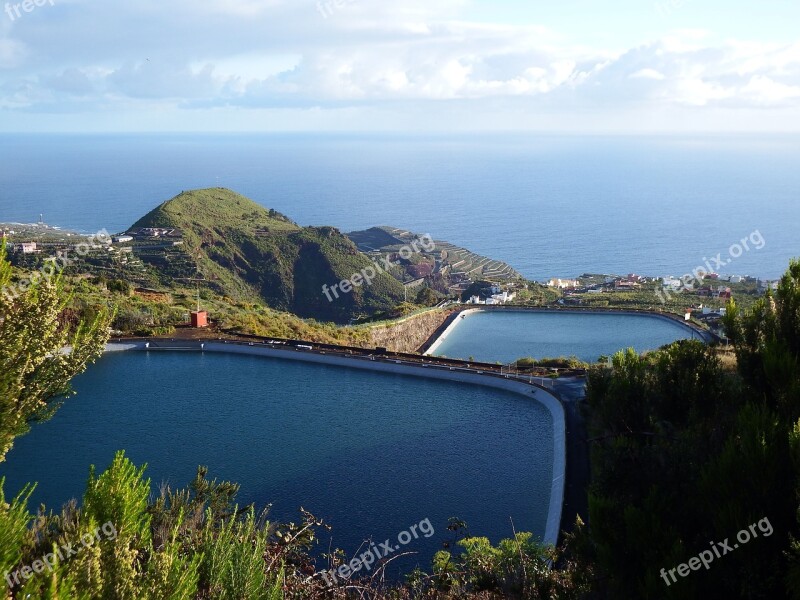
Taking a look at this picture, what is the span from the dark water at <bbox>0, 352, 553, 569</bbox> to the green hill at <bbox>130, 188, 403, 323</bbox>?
23.5 metres

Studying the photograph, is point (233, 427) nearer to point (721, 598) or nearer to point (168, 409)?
point (168, 409)

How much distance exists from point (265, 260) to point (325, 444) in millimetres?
34769

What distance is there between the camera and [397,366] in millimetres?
18438

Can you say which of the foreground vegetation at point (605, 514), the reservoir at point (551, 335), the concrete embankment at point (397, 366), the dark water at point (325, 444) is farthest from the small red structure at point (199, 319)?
the foreground vegetation at point (605, 514)

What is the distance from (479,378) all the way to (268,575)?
470 inches

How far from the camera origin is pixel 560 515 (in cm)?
1012

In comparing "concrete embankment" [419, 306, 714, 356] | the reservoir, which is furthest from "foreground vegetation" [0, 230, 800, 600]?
"concrete embankment" [419, 306, 714, 356]

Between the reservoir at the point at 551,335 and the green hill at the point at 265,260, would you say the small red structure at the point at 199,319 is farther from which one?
the green hill at the point at 265,260

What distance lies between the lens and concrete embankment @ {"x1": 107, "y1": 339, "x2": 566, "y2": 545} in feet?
45.4

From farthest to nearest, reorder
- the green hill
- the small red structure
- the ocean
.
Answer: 1. the ocean
2. the green hill
3. the small red structure

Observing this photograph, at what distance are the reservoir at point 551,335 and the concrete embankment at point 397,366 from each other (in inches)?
167

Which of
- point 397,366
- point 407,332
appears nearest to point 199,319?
point 407,332

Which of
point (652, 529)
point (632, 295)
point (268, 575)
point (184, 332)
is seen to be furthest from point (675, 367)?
point (632, 295)

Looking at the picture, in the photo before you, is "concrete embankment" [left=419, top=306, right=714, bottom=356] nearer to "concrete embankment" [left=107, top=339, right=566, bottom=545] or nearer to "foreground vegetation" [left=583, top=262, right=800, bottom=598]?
"concrete embankment" [left=107, top=339, right=566, bottom=545]
